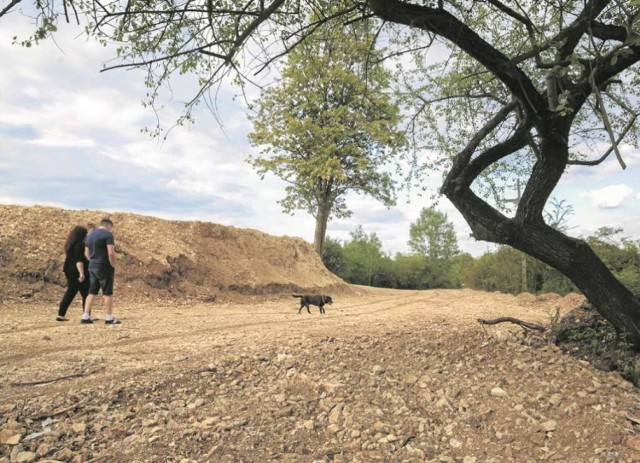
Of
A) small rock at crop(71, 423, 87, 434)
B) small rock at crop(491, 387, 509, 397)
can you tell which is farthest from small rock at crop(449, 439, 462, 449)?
small rock at crop(71, 423, 87, 434)

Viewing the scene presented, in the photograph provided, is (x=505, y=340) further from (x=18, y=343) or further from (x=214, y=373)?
(x=18, y=343)

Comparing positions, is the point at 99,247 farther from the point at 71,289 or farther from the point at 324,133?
the point at 324,133

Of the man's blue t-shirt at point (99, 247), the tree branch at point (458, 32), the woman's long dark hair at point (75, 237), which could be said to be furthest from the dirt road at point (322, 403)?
the woman's long dark hair at point (75, 237)

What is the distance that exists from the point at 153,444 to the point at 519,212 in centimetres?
398

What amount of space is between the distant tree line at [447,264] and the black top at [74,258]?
34.8 feet

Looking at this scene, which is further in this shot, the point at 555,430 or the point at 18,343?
the point at 18,343

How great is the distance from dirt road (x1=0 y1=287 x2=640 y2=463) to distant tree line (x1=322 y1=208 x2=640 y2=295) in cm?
602

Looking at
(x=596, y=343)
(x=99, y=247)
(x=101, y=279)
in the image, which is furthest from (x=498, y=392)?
(x=99, y=247)

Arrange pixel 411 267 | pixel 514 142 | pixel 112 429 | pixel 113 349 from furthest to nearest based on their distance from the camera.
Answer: pixel 411 267, pixel 113 349, pixel 514 142, pixel 112 429

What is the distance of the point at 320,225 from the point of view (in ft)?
79.4

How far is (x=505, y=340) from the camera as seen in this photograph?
17.5 feet

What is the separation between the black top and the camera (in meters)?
8.64

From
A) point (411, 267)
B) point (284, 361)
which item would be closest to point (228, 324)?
point (284, 361)

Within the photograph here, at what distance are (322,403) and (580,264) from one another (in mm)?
2869
